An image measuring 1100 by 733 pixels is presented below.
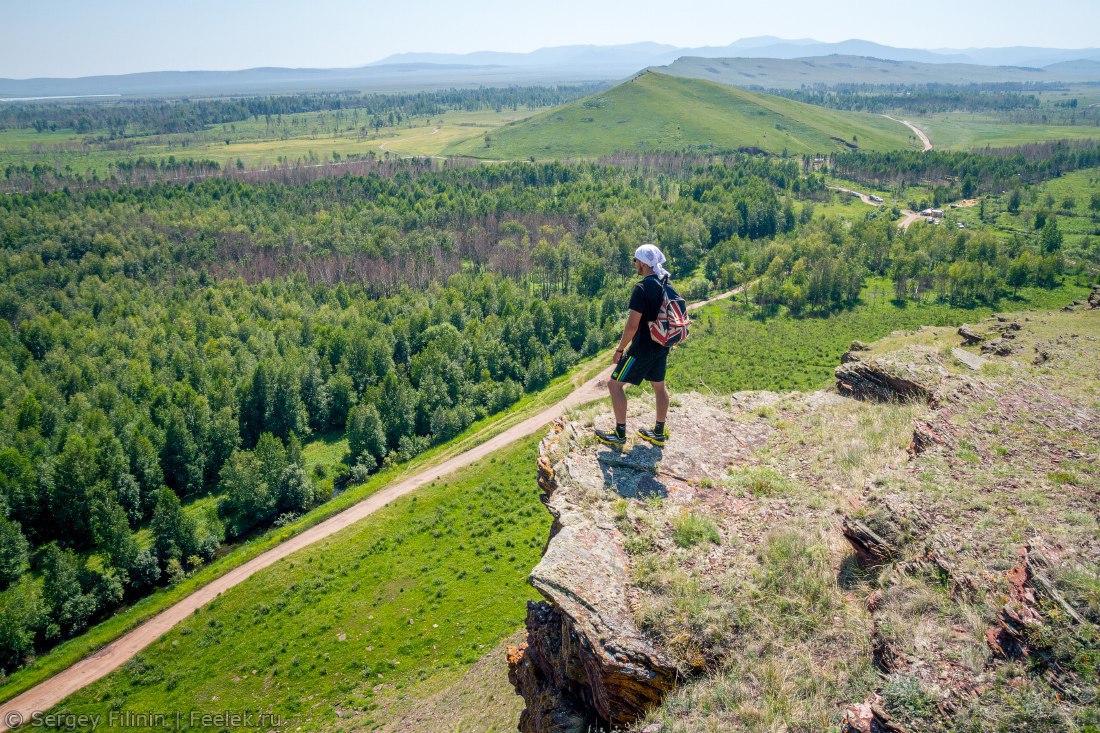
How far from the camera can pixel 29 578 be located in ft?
163

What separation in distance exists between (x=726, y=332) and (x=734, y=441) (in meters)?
75.0

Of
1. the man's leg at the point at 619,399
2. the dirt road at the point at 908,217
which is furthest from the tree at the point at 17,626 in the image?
the dirt road at the point at 908,217

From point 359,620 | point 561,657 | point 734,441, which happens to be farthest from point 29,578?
point 734,441

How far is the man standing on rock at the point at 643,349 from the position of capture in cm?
1455

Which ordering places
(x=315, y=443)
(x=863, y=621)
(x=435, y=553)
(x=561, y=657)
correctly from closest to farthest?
(x=863, y=621) → (x=561, y=657) → (x=435, y=553) → (x=315, y=443)

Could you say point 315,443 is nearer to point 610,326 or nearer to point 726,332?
point 610,326

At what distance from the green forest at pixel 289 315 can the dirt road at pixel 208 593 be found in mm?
4635

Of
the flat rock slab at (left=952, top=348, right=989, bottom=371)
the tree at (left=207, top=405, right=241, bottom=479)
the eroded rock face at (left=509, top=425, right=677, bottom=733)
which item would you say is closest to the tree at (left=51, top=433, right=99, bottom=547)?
the tree at (left=207, top=405, right=241, bottom=479)

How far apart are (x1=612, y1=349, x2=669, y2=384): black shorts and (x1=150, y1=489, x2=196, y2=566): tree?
50.4 metres

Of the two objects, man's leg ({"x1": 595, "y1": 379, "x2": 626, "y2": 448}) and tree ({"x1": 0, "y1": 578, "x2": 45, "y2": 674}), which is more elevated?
man's leg ({"x1": 595, "y1": 379, "x2": 626, "y2": 448})

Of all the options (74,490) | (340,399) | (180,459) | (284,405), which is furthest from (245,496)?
(340,399)

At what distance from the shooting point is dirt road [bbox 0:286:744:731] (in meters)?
38.0

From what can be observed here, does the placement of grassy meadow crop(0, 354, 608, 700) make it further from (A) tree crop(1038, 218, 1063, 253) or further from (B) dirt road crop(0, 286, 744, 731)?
(A) tree crop(1038, 218, 1063, 253)

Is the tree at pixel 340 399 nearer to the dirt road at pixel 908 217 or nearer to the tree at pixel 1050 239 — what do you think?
the tree at pixel 1050 239
